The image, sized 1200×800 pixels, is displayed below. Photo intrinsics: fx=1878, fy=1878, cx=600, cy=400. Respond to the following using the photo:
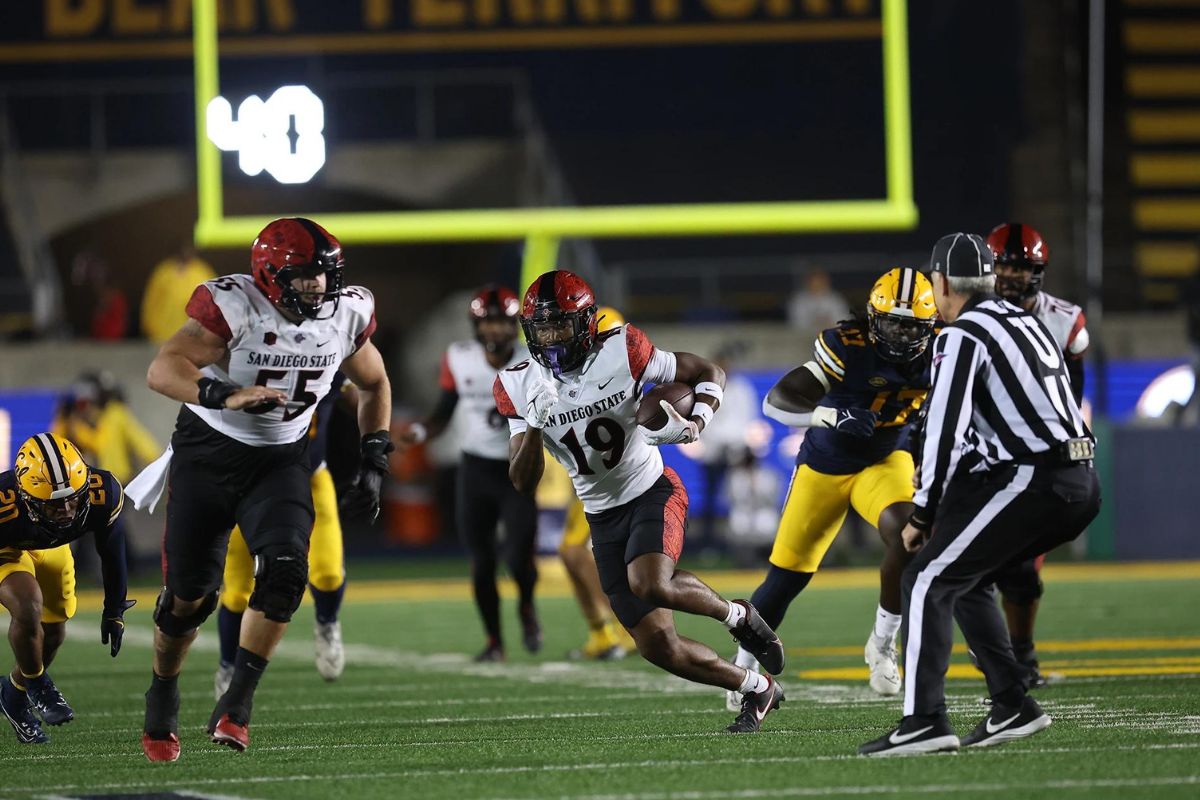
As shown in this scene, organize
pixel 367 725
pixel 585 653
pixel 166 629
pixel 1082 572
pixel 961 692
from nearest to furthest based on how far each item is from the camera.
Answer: pixel 166 629 → pixel 367 725 → pixel 961 692 → pixel 585 653 → pixel 1082 572

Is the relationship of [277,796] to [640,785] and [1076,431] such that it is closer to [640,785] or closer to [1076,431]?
[640,785]

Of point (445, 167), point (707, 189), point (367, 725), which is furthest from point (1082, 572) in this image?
point (367, 725)

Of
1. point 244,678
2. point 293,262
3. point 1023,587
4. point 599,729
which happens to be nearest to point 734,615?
point 599,729

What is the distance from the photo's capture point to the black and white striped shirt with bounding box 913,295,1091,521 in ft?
18.6

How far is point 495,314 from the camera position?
959 cm

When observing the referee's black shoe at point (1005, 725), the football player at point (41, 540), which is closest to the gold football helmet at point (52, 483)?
the football player at point (41, 540)

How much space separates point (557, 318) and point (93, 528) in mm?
2159

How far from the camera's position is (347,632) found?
11453mm

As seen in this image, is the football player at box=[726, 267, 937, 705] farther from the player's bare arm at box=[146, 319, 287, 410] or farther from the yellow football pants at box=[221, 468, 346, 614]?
the player's bare arm at box=[146, 319, 287, 410]

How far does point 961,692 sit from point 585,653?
8.91 feet

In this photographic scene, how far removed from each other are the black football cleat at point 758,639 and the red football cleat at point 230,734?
1.71 meters

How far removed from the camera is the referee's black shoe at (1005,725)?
582 cm

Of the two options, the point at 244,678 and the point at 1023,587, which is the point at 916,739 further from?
the point at 1023,587

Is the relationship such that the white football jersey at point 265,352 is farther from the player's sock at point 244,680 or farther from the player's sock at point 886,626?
the player's sock at point 886,626
